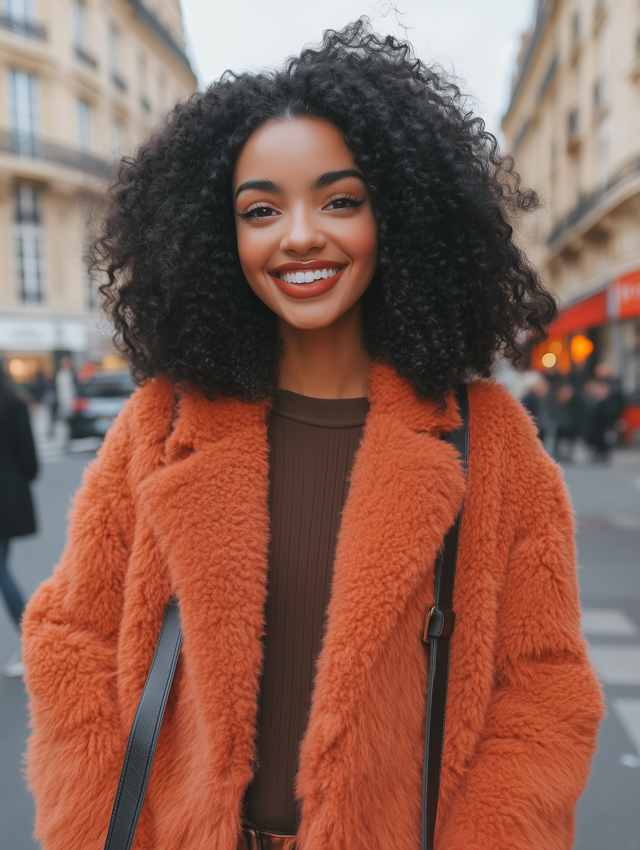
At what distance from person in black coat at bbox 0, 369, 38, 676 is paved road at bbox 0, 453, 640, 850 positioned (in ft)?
1.21

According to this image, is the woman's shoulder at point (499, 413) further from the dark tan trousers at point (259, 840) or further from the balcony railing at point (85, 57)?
the balcony railing at point (85, 57)

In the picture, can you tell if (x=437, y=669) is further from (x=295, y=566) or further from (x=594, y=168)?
(x=594, y=168)

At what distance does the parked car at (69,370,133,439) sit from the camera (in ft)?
42.9

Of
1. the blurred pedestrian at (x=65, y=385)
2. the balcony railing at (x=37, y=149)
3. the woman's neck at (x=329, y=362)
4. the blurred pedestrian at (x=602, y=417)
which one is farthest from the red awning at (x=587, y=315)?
the woman's neck at (x=329, y=362)

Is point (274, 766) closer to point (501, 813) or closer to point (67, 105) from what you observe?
point (501, 813)

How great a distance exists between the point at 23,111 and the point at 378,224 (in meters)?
28.1

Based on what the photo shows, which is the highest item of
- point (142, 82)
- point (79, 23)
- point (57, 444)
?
point (79, 23)

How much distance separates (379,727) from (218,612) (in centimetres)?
33

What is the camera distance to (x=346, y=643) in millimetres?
1083

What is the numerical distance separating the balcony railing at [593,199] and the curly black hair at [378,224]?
1749cm

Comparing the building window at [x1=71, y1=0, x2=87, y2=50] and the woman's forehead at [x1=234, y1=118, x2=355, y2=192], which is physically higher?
the building window at [x1=71, y1=0, x2=87, y2=50]

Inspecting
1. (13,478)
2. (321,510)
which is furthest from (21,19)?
(321,510)

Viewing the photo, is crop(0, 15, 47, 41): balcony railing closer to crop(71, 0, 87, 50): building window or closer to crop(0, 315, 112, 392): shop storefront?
crop(71, 0, 87, 50): building window

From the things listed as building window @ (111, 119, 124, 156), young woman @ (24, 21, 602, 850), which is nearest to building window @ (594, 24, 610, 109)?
building window @ (111, 119, 124, 156)
